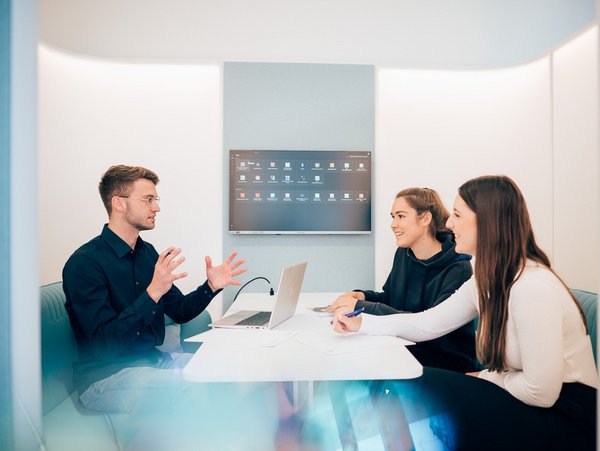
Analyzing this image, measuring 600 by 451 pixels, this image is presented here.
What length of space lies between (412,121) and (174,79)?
5.63ft

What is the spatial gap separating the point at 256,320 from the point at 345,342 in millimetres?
541

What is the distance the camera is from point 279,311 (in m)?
1.77

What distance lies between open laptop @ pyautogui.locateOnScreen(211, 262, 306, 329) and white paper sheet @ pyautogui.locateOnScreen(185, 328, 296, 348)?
56mm

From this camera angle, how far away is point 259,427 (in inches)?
61.0

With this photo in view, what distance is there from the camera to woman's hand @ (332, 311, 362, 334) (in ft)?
5.09

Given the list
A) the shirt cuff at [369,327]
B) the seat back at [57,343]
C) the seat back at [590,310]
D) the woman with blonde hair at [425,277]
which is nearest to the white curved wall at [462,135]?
the woman with blonde hair at [425,277]

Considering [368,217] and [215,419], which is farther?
[368,217]

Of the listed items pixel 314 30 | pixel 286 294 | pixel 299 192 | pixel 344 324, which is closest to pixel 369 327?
pixel 344 324

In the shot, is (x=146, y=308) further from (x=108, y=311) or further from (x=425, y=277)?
(x=425, y=277)

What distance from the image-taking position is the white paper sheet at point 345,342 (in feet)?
4.55

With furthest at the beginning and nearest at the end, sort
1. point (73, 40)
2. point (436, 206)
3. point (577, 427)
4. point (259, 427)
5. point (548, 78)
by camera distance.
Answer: point (73, 40) < point (548, 78) < point (436, 206) < point (259, 427) < point (577, 427)

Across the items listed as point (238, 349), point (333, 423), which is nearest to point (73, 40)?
point (238, 349)

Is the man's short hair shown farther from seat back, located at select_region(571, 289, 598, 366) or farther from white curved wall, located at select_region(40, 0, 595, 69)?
seat back, located at select_region(571, 289, 598, 366)

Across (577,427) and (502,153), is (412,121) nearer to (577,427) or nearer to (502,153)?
(502,153)
